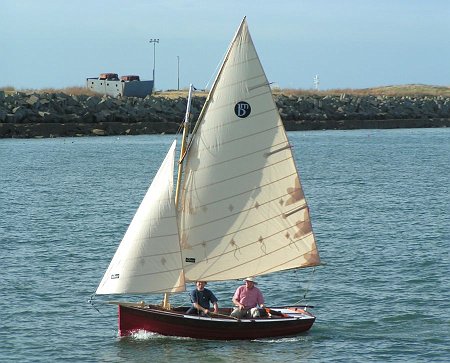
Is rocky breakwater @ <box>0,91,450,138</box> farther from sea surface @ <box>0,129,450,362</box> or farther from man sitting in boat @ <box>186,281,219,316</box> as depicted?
man sitting in boat @ <box>186,281,219,316</box>

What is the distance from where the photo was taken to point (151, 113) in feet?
477

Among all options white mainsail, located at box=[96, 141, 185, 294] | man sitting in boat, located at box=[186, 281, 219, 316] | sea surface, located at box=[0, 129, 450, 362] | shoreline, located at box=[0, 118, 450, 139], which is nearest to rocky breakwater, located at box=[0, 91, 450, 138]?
shoreline, located at box=[0, 118, 450, 139]

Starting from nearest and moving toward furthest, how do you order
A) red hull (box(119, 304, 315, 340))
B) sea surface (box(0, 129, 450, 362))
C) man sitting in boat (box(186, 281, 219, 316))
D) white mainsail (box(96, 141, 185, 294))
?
red hull (box(119, 304, 315, 340)) → white mainsail (box(96, 141, 185, 294)) → man sitting in boat (box(186, 281, 219, 316)) → sea surface (box(0, 129, 450, 362))

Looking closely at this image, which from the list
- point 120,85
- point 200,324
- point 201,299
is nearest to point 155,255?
point 201,299

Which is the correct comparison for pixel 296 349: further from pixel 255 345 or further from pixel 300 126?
pixel 300 126

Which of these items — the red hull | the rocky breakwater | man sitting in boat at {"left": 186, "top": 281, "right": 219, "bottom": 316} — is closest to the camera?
the red hull

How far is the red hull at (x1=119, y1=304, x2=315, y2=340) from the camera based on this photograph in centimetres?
2953

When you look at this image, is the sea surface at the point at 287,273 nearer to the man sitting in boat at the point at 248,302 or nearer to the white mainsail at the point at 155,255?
the man sitting in boat at the point at 248,302

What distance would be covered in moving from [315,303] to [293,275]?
17.3 ft

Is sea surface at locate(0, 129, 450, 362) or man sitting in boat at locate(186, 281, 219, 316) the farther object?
sea surface at locate(0, 129, 450, 362)

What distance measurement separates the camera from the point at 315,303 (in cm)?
3722

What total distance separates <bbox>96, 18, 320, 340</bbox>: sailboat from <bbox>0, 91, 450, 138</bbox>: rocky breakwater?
105 metres

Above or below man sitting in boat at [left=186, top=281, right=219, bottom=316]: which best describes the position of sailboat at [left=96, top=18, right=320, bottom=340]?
above

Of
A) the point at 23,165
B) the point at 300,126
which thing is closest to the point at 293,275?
the point at 23,165
